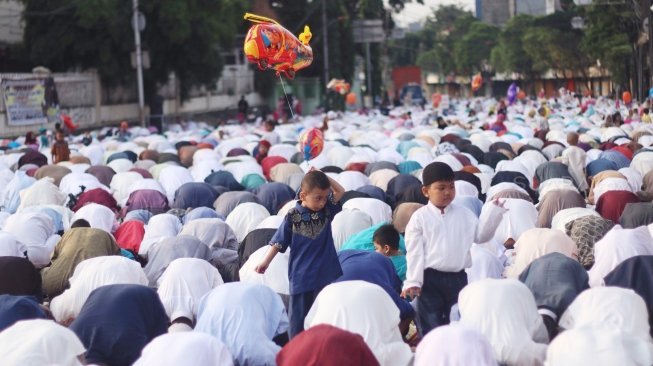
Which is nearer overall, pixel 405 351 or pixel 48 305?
pixel 405 351

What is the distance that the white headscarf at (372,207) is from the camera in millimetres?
10297

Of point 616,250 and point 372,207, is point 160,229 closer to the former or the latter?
point 372,207

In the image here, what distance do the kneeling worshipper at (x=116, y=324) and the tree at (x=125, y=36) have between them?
2154cm

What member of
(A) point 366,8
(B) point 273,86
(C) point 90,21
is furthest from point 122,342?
(A) point 366,8

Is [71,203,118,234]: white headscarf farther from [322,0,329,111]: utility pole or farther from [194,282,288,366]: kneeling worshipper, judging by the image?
[322,0,329,111]: utility pole

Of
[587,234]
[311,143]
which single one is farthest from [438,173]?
[311,143]

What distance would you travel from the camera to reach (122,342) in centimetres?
610

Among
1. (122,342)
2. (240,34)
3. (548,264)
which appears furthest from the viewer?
(240,34)

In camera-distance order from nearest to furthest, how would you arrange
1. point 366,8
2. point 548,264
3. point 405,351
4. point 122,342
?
point 405,351 < point 122,342 < point 548,264 < point 366,8

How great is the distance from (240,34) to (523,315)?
33.7 metres

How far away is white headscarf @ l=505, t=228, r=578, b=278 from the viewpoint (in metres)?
7.79

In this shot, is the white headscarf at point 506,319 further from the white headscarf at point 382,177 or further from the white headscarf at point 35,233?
the white headscarf at point 382,177

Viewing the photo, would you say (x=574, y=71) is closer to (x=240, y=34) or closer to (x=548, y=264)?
(x=240, y=34)

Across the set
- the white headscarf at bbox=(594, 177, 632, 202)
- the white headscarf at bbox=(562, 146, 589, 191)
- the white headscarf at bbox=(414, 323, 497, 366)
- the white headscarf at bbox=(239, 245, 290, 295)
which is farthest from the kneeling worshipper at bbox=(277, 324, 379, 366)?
the white headscarf at bbox=(562, 146, 589, 191)
